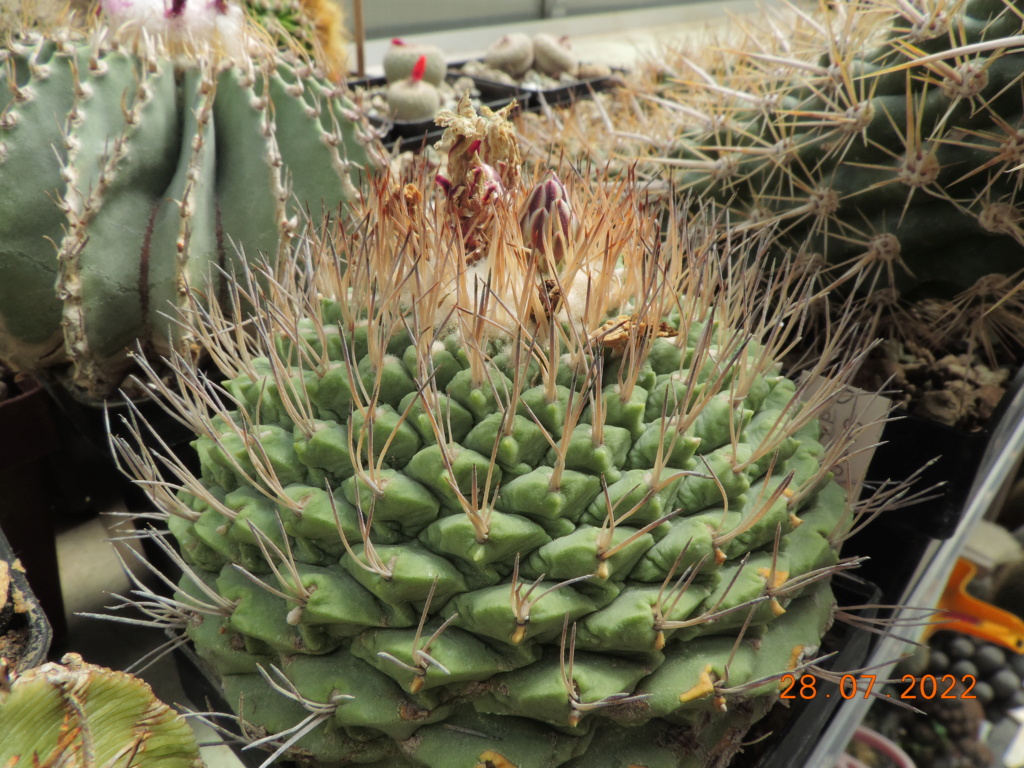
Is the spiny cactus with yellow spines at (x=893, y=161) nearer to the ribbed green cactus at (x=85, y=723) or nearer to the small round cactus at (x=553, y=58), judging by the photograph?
the ribbed green cactus at (x=85, y=723)

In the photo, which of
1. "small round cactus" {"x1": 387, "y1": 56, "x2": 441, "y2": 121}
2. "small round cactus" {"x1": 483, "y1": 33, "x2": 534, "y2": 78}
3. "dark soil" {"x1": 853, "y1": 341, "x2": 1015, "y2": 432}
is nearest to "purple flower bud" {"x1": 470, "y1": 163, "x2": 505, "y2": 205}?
"dark soil" {"x1": 853, "y1": 341, "x2": 1015, "y2": 432}

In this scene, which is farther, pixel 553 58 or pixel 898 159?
pixel 553 58

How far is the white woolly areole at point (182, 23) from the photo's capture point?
2.02ft

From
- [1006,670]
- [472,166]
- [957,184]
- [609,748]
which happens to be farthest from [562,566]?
[1006,670]

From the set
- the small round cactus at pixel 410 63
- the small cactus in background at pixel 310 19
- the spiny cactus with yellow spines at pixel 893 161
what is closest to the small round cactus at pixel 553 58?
the small round cactus at pixel 410 63

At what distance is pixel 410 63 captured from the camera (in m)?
1.32

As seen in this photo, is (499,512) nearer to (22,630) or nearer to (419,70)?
(22,630)

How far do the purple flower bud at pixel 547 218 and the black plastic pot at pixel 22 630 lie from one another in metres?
0.32

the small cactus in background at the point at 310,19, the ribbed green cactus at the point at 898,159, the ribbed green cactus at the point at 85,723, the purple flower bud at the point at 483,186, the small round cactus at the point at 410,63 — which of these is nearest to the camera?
the ribbed green cactus at the point at 85,723

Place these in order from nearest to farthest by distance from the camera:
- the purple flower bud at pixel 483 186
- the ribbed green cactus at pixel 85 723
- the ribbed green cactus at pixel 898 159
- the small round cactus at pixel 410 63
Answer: the ribbed green cactus at pixel 85 723 → the purple flower bud at pixel 483 186 → the ribbed green cactus at pixel 898 159 → the small round cactus at pixel 410 63

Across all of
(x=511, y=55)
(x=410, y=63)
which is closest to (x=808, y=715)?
(x=410, y=63)

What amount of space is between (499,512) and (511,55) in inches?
54.3

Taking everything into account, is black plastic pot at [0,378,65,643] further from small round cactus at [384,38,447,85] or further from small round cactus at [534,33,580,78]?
small round cactus at [534,33,580,78]

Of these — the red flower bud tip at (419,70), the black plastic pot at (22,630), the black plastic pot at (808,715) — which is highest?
the red flower bud tip at (419,70)
